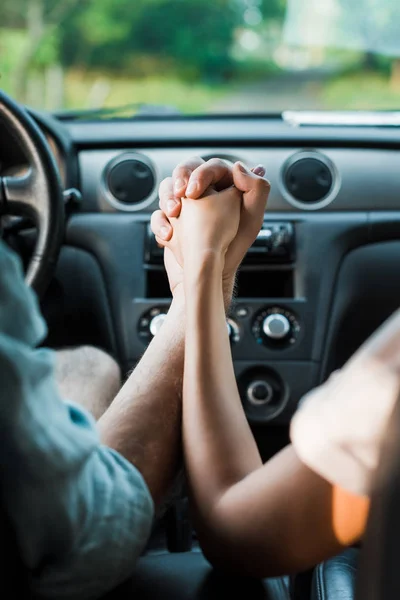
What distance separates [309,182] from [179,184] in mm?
915

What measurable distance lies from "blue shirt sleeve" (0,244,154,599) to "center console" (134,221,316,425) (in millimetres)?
1198

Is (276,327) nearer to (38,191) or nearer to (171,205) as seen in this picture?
(38,191)

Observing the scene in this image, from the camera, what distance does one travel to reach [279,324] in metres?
1.96

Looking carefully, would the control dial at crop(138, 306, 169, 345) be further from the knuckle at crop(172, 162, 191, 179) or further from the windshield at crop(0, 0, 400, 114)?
the knuckle at crop(172, 162, 191, 179)

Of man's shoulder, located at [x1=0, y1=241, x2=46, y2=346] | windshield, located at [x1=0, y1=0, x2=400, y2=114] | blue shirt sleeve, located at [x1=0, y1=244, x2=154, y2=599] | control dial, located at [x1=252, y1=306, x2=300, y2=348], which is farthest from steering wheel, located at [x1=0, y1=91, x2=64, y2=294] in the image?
man's shoulder, located at [x1=0, y1=241, x2=46, y2=346]

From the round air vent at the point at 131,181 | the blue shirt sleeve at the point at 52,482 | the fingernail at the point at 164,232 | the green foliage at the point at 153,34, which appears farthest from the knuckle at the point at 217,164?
the green foliage at the point at 153,34

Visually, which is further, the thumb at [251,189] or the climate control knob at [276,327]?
the climate control knob at [276,327]

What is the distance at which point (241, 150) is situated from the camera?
2066mm

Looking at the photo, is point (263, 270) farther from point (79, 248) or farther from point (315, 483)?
point (315, 483)

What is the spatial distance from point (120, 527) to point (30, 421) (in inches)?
6.0

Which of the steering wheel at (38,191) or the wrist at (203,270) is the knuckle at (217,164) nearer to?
the wrist at (203,270)

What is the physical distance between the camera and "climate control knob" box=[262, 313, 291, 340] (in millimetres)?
1958

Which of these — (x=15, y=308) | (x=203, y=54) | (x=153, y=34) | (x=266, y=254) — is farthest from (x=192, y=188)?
(x=153, y=34)

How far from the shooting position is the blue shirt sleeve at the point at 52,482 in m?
0.63
